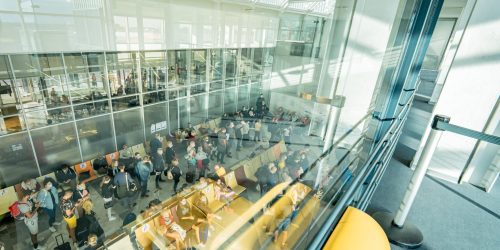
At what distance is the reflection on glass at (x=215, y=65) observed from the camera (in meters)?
11.1

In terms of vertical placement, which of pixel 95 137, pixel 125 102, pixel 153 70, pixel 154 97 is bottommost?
pixel 95 137

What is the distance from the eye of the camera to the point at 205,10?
10000 mm

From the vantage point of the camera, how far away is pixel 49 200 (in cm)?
522

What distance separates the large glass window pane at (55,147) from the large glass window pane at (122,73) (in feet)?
7.15

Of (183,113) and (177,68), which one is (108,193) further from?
(177,68)

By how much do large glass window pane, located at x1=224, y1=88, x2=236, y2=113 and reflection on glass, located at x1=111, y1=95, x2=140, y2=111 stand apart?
178 inches

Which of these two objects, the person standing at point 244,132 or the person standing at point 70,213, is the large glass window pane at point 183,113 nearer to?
the person standing at point 244,132

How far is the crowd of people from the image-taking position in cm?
487

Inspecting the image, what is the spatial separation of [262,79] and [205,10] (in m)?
5.45

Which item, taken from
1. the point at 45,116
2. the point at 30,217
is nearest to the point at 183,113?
the point at 45,116

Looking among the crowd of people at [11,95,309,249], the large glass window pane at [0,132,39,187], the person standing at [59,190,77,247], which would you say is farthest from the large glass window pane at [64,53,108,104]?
the person standing at [59,190,77,247]

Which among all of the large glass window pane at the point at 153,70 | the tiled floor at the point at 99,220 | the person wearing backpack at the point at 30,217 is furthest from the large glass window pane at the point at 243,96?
the person wearing backpack at the point at 30,217

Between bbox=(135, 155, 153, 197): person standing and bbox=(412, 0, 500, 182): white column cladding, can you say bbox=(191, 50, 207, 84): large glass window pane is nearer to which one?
bbox=(135, 155, 153, 197): person standing

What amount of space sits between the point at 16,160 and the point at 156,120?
4.35 meters
